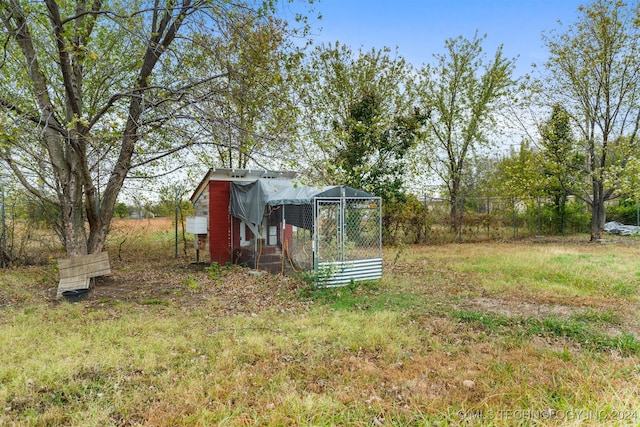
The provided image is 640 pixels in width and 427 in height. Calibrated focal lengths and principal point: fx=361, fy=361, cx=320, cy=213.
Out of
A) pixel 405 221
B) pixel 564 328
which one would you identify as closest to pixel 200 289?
pixel 564 328

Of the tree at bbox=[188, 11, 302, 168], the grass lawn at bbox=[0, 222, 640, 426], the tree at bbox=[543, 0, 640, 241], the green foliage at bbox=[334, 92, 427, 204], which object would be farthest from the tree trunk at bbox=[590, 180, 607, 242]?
the tree at bbox=[188, 11, 302, 168]

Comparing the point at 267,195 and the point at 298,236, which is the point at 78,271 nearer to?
the point at 267,195

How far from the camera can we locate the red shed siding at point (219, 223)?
9.00m

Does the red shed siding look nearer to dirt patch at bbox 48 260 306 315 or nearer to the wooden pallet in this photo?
dirt patch at bbox 48 260 306 315

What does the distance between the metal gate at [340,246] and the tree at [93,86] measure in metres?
2.66

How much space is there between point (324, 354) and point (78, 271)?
466cm

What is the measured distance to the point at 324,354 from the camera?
3.57 meters

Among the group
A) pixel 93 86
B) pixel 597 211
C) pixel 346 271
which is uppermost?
pixel 93 86

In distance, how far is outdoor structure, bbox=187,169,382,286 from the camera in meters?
6.25

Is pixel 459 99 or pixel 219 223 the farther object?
pixel 459 99

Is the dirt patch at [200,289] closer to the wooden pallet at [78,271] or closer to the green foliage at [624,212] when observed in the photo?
the wooden pallet at [78,271]

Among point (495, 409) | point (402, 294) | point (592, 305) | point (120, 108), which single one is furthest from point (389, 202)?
point (495, 409)

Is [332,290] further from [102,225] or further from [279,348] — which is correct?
[102,225]

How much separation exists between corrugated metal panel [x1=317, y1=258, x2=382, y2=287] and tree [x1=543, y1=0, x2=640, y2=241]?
9578 millimetres
